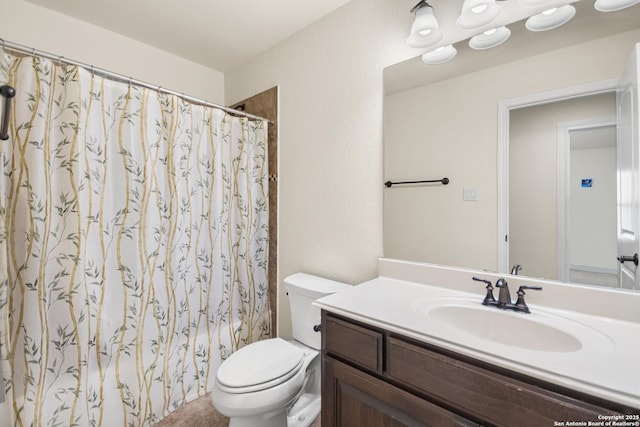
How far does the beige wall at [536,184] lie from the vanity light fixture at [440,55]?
0.40m

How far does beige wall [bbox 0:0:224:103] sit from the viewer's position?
5.16 ft

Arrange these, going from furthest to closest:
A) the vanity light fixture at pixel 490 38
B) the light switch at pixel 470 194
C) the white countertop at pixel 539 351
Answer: the light switch at pixel 470 194 → the vanity light fixture at pixel 490 38 → the white countertop at pixel 539 351

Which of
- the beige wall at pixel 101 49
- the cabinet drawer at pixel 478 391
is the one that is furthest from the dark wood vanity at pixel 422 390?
the beige wall at pixel 101 49

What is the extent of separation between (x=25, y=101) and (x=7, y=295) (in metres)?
0.82

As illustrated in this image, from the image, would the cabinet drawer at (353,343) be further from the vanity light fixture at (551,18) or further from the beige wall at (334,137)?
the vanity light fixture at (551,18)

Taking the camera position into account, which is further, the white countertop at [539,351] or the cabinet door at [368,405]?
the cabinet door at [368,405]

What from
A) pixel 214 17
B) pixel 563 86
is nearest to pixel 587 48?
pixel 563 86

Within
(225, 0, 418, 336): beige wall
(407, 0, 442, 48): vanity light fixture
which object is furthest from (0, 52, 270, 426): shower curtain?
(407, 0, 442, 48): vanity light fixture

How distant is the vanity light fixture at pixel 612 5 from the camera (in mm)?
909

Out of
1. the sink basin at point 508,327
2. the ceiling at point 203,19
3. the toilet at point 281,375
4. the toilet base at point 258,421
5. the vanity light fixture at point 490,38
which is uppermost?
the ceiling at point 203,19

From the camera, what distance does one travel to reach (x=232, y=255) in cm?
195

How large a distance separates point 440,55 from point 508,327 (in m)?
1.19

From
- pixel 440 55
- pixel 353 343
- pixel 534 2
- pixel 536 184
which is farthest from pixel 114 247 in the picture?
pixel 534 2

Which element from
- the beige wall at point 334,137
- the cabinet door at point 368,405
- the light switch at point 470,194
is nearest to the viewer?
the cabinet door at point 368,405
